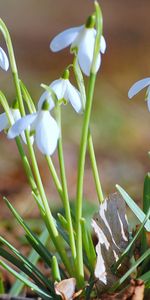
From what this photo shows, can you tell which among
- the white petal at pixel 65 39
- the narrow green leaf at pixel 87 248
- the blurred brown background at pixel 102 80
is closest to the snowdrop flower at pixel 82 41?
the white petal at pixel 65 39

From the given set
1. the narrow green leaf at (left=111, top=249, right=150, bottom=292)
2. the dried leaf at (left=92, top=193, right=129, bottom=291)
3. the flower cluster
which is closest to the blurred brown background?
the dried leaf at (left=92, top=193, right=129, bottom=291)

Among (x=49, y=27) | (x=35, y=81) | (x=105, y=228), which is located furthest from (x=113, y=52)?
(x=105, y=228)

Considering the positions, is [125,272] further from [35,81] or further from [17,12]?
[17,12]

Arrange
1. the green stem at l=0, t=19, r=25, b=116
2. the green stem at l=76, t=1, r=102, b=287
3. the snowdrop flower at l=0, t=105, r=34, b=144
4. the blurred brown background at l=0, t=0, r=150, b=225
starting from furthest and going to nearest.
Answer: the blurred brown background at l=0, t=0, r=150, b=225, the snowdrop flower at l=0, t=105, r=34, b=144, the green stem at l=0, t=19, r=25, b=116, the green stem at l=76, t=1, r=102, b=287

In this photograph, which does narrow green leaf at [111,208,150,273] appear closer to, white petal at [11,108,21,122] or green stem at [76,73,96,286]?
green stem at [76,73,96,286]

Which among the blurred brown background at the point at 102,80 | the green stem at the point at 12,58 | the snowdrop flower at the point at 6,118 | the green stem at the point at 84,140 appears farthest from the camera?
the blurred brown background at the point at 102,80

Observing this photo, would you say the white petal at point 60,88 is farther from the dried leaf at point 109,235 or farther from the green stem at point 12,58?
the dried leaf at point 109,235
